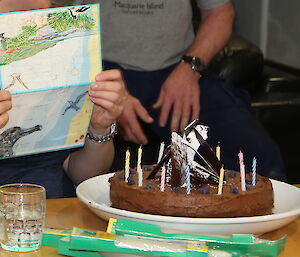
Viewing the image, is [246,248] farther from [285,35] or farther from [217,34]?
[285,35]

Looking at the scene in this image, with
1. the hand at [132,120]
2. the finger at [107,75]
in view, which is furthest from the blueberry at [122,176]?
the hand at [132,120]

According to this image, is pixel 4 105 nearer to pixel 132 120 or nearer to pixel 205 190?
pixel 205 190

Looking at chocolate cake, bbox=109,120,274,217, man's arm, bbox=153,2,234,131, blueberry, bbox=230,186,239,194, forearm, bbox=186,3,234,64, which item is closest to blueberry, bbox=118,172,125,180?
chocolate cake, bbox=109,120,274,217

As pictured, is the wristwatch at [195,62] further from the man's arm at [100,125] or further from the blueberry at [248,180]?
the blueberry at [248,180]

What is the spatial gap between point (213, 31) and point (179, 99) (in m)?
0.39

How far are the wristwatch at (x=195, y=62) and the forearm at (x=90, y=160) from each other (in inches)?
30.9

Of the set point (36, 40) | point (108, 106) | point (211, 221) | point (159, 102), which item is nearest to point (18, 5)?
point (36, 40)

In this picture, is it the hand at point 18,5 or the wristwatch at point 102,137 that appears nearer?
the hand at point 18,5

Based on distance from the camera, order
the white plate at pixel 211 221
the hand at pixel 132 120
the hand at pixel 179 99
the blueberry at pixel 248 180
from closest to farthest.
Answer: the white plate at pixel 211 221, the blueberry at pixel 248 180, the hand at pixel 132 120, the hand at pixel 179 99

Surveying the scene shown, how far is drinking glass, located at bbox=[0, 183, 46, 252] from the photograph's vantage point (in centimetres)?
130

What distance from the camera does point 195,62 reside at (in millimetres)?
2693

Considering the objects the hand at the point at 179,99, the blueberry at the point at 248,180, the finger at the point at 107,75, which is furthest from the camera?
the hand at the point at 179,99

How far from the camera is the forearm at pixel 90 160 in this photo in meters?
1.95

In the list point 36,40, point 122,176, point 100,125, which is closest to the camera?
point 122,176
